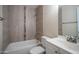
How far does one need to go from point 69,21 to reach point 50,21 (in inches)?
30.0

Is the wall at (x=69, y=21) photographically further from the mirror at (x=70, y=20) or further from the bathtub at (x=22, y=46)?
the bathtub at (x=22, y=46)

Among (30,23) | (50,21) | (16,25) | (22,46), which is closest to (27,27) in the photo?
(30,23)

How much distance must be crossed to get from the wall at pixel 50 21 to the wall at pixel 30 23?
0.38 m

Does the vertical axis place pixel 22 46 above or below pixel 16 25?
below

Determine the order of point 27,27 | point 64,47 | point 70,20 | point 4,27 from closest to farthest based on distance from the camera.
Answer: point 64,47 < point 70,20 < point 4,27 < point 27,27

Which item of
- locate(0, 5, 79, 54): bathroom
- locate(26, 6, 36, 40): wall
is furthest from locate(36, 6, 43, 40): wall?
locate(26, 6, 36, 40): wall

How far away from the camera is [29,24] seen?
8.18 ft

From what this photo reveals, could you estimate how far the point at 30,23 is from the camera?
8.24 ft

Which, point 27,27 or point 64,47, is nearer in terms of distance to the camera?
point 64,47

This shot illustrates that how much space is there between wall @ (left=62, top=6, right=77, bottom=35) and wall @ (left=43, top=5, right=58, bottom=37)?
34cm

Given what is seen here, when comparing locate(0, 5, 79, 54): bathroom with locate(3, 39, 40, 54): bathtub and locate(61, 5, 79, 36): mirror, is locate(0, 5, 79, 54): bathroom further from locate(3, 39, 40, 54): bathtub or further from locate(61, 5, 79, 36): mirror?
locate(61, 5, 79, 36): mirror

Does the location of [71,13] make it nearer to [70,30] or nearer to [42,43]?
[70,30]

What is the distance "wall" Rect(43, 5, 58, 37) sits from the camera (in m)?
2.14

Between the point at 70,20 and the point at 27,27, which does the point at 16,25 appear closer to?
the point at 27,27
